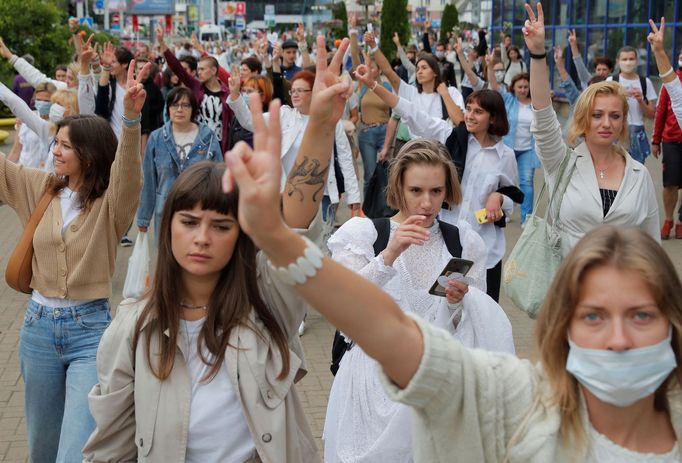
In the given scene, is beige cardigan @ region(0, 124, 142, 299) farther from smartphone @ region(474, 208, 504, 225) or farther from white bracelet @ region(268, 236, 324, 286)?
smartphone @ region(474, 208, 504, 225)

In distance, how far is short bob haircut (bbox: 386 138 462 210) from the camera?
4196 mm

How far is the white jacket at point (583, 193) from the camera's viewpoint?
4777 mm

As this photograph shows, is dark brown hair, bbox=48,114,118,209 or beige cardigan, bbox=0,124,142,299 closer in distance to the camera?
beige cardigan, bbox=0,124,142,299

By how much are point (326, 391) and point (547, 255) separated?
2006 millimetres

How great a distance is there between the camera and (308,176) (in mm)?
2832

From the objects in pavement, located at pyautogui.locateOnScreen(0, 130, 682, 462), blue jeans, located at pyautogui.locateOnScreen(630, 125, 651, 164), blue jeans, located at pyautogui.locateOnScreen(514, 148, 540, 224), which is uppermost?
blue jeans, located at pyautogui.locateOnScreen(630, 125, 651, 164)

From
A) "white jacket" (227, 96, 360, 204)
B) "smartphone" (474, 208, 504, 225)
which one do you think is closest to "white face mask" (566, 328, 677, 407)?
"smartphone" (474, 208, 504, 225)

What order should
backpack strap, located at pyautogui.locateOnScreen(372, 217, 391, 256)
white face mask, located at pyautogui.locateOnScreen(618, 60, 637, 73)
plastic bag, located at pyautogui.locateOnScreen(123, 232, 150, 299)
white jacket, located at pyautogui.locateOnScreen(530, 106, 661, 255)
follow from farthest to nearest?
white face mask, located at pyautogui.locateOnScreen(618, 60, 637, 73)
white jacket, located at pyautogui.locateOnScreen(530, 106, 661, 255)
plastic bag, located at pyautogui.locateOnScreen(123, 232, 150, 299)
backpack strap, located at pyautogui.locateOnScreen(372, 217, 391, 256)

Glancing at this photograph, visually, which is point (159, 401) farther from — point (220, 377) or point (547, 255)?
point (547, 255)

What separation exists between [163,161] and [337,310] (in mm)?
6223

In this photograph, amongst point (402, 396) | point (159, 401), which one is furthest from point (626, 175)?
point (402, 396)

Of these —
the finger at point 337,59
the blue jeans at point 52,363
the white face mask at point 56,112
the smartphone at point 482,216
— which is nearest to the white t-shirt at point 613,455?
the finger at point 337,59

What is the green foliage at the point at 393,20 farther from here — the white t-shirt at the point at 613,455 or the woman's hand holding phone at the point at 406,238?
the white t-shirt at the point at 613,455

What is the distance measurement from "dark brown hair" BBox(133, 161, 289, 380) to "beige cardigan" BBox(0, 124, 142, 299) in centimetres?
97
